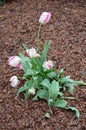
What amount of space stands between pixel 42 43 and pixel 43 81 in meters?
0.96

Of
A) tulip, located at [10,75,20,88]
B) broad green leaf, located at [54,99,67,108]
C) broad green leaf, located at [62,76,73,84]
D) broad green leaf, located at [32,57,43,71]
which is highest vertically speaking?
broad green leaf, located at [32,57,43,71]

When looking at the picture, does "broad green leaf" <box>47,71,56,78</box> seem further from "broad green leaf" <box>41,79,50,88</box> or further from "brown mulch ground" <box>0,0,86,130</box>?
"brown mulch ground" <box>0,0,86,130</box>

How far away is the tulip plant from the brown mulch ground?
0.22ft

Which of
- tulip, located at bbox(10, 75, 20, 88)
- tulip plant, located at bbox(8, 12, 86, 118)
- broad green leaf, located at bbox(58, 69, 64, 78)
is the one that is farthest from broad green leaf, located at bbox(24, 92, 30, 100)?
broad green leaf, located at bbox(58, 69, 64, 78)

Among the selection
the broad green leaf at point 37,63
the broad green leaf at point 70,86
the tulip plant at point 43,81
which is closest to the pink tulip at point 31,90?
the tulip plant at point 43,81

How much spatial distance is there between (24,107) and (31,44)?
1081 millimetres

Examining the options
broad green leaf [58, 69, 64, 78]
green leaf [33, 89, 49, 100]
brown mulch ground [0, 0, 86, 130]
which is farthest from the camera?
broad green leaf [58, 69, 64, 78]

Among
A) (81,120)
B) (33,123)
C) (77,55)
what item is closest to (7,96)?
(33,123)

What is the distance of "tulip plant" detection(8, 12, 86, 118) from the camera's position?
111 inches

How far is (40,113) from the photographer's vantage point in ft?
9.39

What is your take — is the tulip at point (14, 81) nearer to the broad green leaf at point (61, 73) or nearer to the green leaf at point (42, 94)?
the green leaf at point (42, 94)

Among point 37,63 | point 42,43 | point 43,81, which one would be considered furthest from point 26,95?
point 42,43

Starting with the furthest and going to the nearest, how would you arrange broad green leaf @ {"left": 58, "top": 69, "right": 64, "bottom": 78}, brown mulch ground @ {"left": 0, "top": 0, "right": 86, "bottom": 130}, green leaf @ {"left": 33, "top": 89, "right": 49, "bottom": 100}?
broad green leaf @ {"left": 58, "top": 69, "right": 64, "bottom": 78}, green leaf @ {"left": 33, "top": 89, "right": 49, "bottom": 100}, brown mulch ground @ {"left": 0, "top": 0, "right": 86, "bottom": 130}

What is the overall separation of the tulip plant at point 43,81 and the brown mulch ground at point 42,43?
7cm
